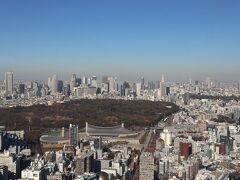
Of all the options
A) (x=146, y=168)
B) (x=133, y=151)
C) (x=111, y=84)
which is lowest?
(x=133, y=151)

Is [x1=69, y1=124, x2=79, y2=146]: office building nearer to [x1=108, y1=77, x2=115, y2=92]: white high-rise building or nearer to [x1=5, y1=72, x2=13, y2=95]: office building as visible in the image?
[x1=5, y1=72, x2=13, y2=95]: office building

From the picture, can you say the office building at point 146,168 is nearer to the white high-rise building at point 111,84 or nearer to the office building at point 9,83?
the office building at point 9,83

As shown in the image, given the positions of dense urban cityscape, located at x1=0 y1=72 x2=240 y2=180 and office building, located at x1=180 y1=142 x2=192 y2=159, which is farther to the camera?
office building, located at x1=180 y1=142 x2=192 y2=159

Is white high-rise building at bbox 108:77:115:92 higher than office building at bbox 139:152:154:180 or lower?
higher

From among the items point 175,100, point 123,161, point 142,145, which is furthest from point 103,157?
point 175,100

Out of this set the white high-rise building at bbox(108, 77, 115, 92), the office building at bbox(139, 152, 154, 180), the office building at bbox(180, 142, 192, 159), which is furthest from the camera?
the white high-rise building at bbox(108, 77, 115, 92)

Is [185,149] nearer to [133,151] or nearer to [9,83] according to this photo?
[133,151]

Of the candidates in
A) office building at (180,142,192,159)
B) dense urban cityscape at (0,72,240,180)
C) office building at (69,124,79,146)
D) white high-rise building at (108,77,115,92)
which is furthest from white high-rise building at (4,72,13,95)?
office building at (180,142,192,159)

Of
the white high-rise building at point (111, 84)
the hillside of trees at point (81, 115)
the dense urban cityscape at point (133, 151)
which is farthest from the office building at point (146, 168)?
the white high-rise building at point (111, 84)

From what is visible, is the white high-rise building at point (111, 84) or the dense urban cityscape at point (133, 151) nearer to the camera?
the dense urban cityscape at point (133, 151)

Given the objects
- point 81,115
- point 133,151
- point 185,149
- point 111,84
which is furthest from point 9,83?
point 185,149
